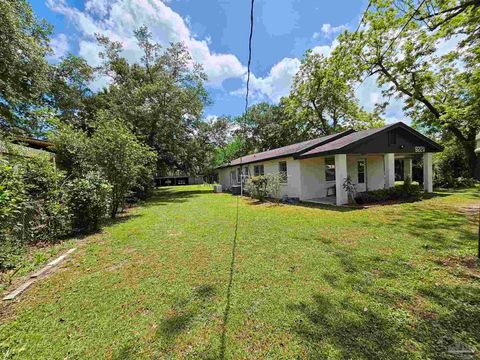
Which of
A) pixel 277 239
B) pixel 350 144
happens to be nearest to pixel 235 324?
pixel 277 239

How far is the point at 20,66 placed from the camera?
30.5 ft

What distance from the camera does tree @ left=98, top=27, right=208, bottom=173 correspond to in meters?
18.5

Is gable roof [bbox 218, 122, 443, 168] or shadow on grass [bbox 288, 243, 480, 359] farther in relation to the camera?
gable roof [bbox 218, 122, 443, 168]

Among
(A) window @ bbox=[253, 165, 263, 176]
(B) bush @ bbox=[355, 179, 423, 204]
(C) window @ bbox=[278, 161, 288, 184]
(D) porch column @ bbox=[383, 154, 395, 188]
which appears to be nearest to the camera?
(B) bush @ bbox=[355, 179, 423, 204]

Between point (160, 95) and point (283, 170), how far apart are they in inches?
507

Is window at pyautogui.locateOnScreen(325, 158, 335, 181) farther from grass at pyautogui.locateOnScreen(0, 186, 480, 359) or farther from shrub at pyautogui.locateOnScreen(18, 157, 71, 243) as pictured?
shrub at pyautogui.locateOnScreen(18, 157, 71, 243)

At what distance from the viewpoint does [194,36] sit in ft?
41.7

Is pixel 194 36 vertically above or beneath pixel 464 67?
above

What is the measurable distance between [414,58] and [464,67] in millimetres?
2830

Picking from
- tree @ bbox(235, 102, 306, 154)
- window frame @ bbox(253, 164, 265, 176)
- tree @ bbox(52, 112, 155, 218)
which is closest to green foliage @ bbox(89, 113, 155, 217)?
tree @ bbox(52, 112, 155, 218)

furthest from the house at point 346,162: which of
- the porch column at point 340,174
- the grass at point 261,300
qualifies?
the grass at point 261,300

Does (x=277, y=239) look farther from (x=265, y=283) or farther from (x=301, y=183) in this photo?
(x=301, y=183)

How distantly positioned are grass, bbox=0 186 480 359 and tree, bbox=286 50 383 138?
65.0 ft

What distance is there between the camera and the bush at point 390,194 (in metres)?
10.6
